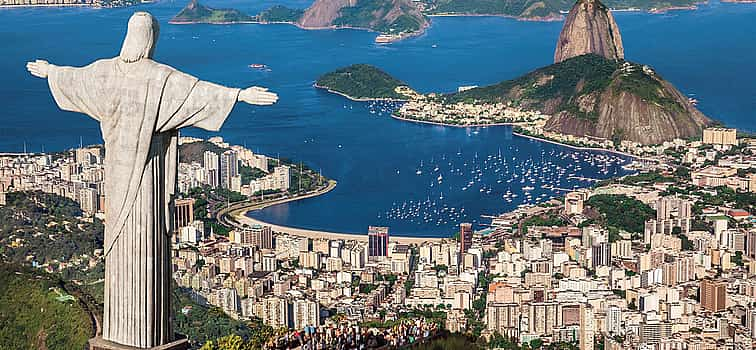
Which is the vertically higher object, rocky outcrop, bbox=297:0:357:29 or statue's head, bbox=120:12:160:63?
statue's head, bbox=120:12:160:63

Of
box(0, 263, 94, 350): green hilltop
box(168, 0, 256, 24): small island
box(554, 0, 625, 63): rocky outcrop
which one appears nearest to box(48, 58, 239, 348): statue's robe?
box(0, 263, 94, 350): green hilltop

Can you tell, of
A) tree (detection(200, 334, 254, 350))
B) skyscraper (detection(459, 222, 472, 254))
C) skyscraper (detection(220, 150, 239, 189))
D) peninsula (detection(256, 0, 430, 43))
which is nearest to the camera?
tree (detection(200, 334, 254, 350))

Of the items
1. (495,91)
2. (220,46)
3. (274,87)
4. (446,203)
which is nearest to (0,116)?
(274,87)

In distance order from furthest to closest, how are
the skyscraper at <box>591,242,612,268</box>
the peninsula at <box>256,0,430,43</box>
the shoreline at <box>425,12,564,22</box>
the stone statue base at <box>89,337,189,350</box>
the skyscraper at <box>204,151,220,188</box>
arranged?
the shoreline at <box>425,12,564,22</box> < the peninsula at <box>256,0,430,43</box> < the skyscraper at <box>204,151,220,188</box> < the skyscraper at <box>591,242,612,268</box> < the stone statue base at <box>89,337,189,350</box>

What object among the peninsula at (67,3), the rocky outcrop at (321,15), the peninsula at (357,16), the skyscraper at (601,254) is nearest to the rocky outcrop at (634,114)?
the skyscraper at (601,254)

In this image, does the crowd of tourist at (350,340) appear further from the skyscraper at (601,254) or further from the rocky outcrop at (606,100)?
the rocky outcrop at (606,100)

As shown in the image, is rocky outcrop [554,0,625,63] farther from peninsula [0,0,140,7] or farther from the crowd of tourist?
the crowd of tourist

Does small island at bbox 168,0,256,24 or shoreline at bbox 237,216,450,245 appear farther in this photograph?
small island at bbox 168,0,256,24
